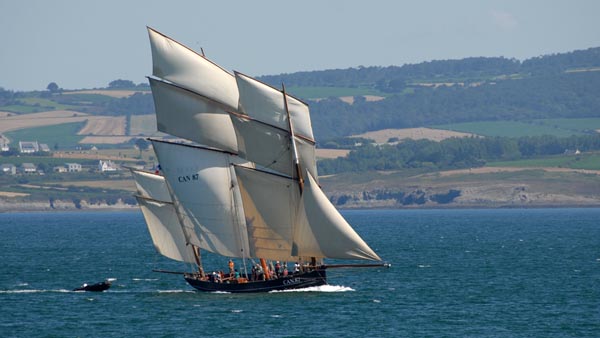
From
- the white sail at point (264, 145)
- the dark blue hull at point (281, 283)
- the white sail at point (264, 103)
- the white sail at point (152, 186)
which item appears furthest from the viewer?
the white sail at point (152, 186)

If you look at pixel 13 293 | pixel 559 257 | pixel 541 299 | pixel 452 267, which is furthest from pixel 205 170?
pixel 559 257

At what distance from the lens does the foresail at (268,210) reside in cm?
9175

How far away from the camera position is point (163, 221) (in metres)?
99.8

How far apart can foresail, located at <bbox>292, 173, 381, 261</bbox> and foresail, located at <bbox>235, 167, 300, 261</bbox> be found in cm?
162

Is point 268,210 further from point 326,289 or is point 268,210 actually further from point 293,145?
point 326,289

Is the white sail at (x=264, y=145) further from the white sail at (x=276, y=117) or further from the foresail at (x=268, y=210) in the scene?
the foresail at (x=268, y=210)

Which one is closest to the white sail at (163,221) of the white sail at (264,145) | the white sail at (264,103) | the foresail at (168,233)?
the foresail at (168,233)

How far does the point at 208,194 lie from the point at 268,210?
5653mm

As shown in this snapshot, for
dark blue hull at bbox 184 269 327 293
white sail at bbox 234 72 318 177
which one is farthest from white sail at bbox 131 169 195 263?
white sail at bbox 234 72 318 177

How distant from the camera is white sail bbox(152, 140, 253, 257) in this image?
312 ft

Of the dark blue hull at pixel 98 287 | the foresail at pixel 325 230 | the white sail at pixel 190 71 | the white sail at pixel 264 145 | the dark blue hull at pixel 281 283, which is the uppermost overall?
the white sail at pixel 190 71

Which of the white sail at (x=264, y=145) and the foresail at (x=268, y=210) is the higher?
the white sail at (x=264, y=145)

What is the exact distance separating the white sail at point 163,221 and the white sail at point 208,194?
13.1 feet

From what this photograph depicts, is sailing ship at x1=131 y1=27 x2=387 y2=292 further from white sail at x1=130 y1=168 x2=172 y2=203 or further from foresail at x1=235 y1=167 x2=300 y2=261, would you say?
white sail at x1=130 y1=168 x2=172 y2=203
